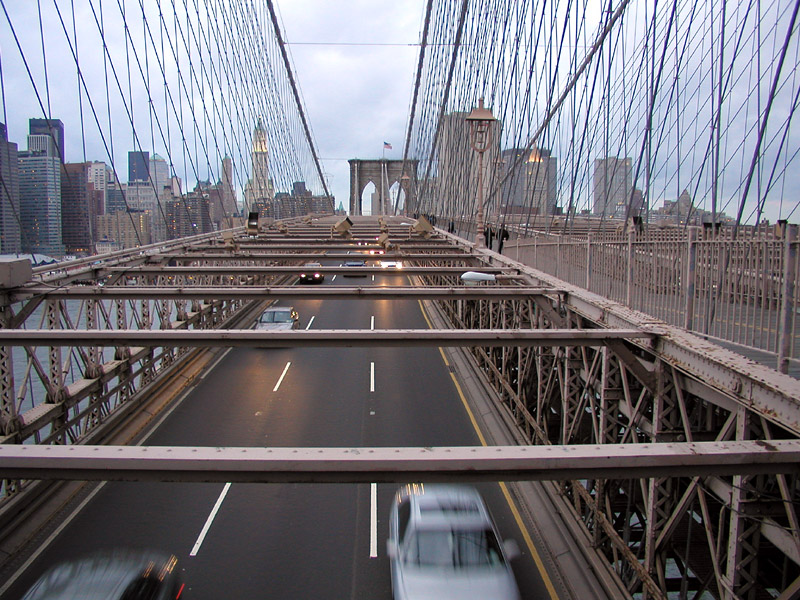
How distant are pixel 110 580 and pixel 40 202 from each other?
9.75m

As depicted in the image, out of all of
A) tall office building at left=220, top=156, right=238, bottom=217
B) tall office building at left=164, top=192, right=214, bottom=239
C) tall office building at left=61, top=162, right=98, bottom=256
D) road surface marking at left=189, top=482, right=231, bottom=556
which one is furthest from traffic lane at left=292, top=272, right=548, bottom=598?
tall office building at left=220, top=156, right=238, bottom=217

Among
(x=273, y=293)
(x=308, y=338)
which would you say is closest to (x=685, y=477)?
(x=308, y=338)

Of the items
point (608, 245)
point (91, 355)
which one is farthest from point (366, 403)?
point (608, 245)

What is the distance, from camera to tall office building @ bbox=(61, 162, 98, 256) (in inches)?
583

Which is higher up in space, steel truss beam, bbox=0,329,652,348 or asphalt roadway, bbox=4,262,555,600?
steel truss beam, bbox=0,329,652,348

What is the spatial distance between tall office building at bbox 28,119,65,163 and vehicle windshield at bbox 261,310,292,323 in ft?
37.4

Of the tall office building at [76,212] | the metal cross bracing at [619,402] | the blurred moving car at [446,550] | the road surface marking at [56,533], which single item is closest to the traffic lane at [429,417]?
the blurred moving car at [446,550]

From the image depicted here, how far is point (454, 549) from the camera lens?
27.6 feet

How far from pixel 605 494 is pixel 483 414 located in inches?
314

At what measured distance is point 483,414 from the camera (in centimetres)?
1620

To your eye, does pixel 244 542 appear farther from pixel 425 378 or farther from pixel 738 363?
pixel 425 378

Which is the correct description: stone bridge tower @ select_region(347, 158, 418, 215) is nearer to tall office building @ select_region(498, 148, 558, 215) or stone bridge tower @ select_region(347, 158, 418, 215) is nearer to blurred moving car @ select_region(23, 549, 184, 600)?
tall office building @ select_region(498, 148, 558, 215)

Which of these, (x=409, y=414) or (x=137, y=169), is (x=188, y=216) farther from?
(x=409, y=414)

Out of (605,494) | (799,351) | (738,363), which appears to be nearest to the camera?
(738,363)
